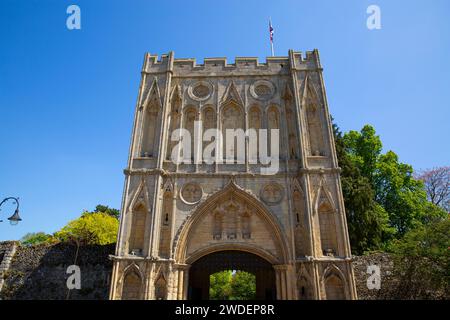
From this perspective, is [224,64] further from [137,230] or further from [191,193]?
[137,230]

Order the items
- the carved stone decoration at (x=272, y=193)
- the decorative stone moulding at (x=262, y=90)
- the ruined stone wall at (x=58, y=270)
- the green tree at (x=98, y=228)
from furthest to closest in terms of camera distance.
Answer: the green tree at (x=98, y=228) < the decorative stone moulding at (x=262, y=90) < the ruined stone wall at (x=58, y=270) < the carved stone decoration at (x=272, y=193)

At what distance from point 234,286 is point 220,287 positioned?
2.60 meters

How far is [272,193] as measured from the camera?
15570 mm

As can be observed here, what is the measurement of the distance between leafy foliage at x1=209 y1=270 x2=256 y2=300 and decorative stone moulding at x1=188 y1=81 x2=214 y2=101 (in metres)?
25.6

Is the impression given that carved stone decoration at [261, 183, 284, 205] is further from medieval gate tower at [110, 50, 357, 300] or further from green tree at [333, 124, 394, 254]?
green tree at [333, 124, 394, 254]

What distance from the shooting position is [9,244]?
18.9 meters

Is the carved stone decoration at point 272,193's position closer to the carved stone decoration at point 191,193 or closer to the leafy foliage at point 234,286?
the carved stone decoration at point 191,193

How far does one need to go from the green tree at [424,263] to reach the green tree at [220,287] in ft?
85.3

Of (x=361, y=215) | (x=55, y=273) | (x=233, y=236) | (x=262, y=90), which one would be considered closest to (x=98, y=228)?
(x=55, y=273)

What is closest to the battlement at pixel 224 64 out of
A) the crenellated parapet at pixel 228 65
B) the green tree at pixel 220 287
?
the crenellated parapet at pixel 228 65

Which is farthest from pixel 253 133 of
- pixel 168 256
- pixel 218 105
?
pixel 168 256

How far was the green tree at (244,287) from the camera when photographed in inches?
1385

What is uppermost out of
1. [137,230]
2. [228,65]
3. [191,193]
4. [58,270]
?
[228,65]

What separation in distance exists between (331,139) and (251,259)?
7780 mm
